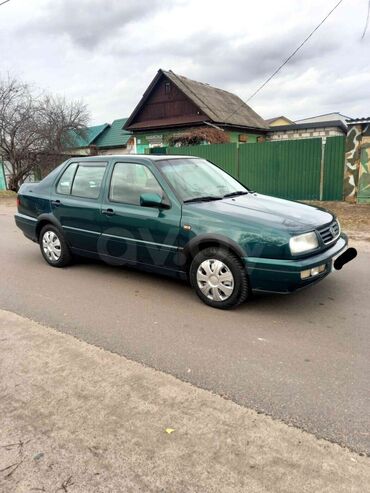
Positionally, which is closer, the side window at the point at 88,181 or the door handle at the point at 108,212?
the door handle at the point at 108,212

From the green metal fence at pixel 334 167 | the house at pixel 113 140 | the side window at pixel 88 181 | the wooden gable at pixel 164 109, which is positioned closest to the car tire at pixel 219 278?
the side window at pixel 88 181

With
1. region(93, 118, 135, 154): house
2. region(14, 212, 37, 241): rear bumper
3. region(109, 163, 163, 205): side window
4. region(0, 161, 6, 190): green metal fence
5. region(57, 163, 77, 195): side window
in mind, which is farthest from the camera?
region(93, 118, 135, 154): house

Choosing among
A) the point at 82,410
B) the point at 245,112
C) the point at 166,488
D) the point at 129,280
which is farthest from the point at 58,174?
the point at 245,112

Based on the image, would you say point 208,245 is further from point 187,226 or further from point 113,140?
point 113,140

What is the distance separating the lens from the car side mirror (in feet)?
14.9

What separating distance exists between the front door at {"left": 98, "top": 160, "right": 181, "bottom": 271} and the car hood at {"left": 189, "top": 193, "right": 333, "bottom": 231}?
1.41ft

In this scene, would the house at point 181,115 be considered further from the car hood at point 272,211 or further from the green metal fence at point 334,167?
the car hood at point 272,211

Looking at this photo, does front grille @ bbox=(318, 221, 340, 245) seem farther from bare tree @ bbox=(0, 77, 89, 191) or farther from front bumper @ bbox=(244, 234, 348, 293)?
bare tree @ bbox=(0, 77, 89, 191)

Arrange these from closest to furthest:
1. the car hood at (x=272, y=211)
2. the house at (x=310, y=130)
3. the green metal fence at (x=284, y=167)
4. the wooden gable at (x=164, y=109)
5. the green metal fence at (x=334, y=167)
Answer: the car hood at (x=272, y=211) < the green metal fence at (x=334, y=167) < the green metal fence at (x=284, y=167) < the wooden gable at (x=164, y=109) < the house at (x=310, y=130)

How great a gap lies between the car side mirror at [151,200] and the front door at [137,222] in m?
0.05

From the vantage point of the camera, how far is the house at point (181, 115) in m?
23.5

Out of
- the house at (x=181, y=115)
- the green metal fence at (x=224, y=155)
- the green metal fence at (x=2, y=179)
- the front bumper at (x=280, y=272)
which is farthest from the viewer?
the house at (x=181, y=115)

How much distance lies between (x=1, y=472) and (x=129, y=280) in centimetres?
332

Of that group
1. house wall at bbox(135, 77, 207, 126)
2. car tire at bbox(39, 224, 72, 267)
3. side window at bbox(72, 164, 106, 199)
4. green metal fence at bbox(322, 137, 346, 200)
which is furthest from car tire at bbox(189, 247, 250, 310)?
house wall at bbox(135, 77, 207, 126)
